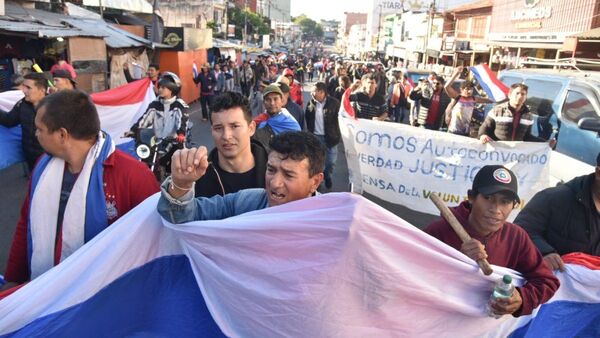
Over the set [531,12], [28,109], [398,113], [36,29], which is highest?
[531,12]

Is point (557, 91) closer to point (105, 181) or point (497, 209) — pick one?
point (497, 209)

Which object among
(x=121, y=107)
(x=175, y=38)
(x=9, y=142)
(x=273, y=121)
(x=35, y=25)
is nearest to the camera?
(x=273, y=121)

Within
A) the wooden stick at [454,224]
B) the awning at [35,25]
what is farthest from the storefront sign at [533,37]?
the wooden stick at [454,224]

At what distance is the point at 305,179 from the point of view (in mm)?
2066

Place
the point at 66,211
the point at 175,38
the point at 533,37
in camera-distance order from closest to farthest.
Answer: the point at 66,211
the point at 175,38
the point at 533,37

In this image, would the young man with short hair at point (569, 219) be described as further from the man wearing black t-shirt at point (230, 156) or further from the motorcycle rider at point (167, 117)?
the motorcycle rider at point (167, 117)

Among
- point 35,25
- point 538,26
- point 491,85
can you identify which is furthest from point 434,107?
point 538,26

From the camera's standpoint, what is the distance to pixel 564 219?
9.46 feet

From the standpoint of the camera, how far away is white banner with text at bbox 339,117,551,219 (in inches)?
222

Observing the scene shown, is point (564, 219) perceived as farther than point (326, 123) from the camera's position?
No

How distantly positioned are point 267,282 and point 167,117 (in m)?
4.62

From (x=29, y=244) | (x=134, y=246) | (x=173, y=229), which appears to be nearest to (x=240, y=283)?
(x=173, y=229)

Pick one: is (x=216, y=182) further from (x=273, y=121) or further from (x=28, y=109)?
(x=28, y=109)

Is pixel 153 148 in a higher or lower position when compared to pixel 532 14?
lower
